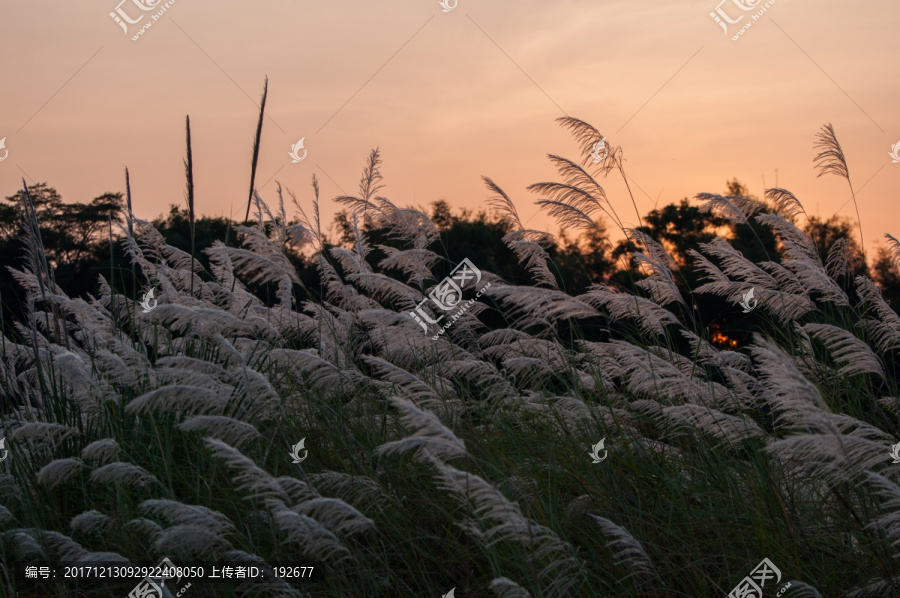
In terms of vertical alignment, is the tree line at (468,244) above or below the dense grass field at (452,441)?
above

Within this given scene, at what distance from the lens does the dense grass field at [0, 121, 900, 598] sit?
269 centimetres

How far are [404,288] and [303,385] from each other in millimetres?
806

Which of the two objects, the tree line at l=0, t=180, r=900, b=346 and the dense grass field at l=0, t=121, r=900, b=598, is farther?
the tree line at l=0, t=180, r=900, b=346

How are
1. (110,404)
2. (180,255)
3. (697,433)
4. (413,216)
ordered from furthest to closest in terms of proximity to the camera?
1. (180,255)
2. (413,216)
3. (110,404)
4. (697,433)

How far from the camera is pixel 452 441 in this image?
2113 millimetres

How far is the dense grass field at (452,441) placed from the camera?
2686 millimetres

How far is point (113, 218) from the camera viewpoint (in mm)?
4848

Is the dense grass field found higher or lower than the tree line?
lower

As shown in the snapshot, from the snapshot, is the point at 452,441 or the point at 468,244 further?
the point at 468,244

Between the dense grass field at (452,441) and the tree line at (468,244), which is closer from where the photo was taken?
the dense grass field at (452,441)

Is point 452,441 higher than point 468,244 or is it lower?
lower

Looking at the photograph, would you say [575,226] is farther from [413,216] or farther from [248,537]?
[248,537]

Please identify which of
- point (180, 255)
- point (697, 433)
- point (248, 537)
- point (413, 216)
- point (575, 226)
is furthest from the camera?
point (180, 255)

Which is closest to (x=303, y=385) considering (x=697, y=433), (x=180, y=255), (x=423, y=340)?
(x=423, y=340)
